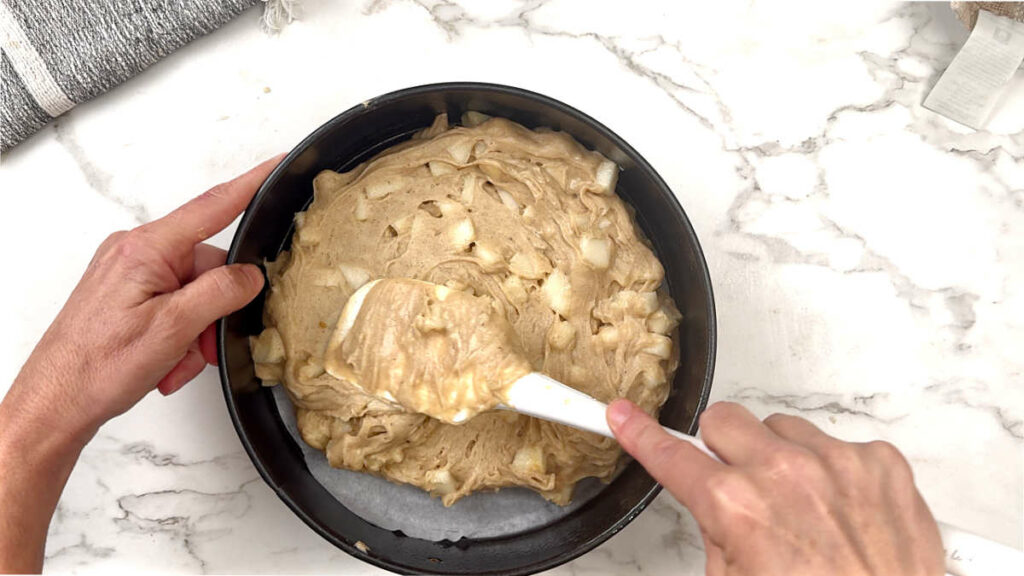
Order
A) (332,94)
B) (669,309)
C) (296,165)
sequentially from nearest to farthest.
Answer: (296,165) < (669,309) < (332,94)

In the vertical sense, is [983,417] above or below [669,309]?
below

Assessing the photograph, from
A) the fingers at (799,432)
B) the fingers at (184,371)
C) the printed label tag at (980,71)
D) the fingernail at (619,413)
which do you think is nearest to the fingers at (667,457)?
the fingernail at (619,413)

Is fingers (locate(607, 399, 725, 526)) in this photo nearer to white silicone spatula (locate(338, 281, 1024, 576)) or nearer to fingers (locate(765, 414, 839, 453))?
white silicone spatula (locate(338, 281, 1024, 576))

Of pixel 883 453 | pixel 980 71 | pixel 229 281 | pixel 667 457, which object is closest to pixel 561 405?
pixel 667 457

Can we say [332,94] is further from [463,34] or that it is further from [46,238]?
[46,238]

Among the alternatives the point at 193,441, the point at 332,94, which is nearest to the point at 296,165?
the point at 332,94

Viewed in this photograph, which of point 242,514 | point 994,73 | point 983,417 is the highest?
point 994,73

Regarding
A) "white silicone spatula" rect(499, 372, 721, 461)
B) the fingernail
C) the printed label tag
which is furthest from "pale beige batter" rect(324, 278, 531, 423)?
the printed label tag
